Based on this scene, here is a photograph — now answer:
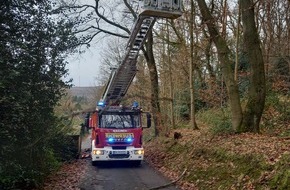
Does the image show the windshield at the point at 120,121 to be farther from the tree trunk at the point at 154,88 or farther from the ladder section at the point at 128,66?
the tree trunk at the point at 154,88

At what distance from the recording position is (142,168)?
1491 centimetres

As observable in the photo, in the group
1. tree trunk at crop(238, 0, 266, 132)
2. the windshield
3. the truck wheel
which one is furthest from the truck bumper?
tree trunk at crop(238, 0, 266, 132)

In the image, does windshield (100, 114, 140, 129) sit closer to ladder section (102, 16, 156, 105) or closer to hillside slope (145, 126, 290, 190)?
ladder section (102, 16, 156, 105)

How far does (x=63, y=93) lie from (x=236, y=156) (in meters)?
5.83

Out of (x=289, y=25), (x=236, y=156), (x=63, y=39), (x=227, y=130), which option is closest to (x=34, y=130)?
(x=63, y=39)

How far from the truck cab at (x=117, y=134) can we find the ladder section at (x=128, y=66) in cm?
139

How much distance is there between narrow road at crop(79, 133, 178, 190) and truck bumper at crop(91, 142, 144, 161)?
17.7 inches

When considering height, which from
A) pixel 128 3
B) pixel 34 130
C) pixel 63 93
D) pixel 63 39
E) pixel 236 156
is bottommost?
pixel 236 156

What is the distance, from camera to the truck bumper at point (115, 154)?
15.1 metres

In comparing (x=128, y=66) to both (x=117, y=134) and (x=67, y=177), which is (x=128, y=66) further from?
(x=67, y=177)

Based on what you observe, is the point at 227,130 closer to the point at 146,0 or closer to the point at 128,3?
the point at 146,0

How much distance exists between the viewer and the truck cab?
1515 centimetres

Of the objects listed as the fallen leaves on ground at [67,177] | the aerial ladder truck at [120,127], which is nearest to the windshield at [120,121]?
the aerial ladder truck at [120,127]

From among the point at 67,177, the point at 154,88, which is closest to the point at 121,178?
the point at 67,177
